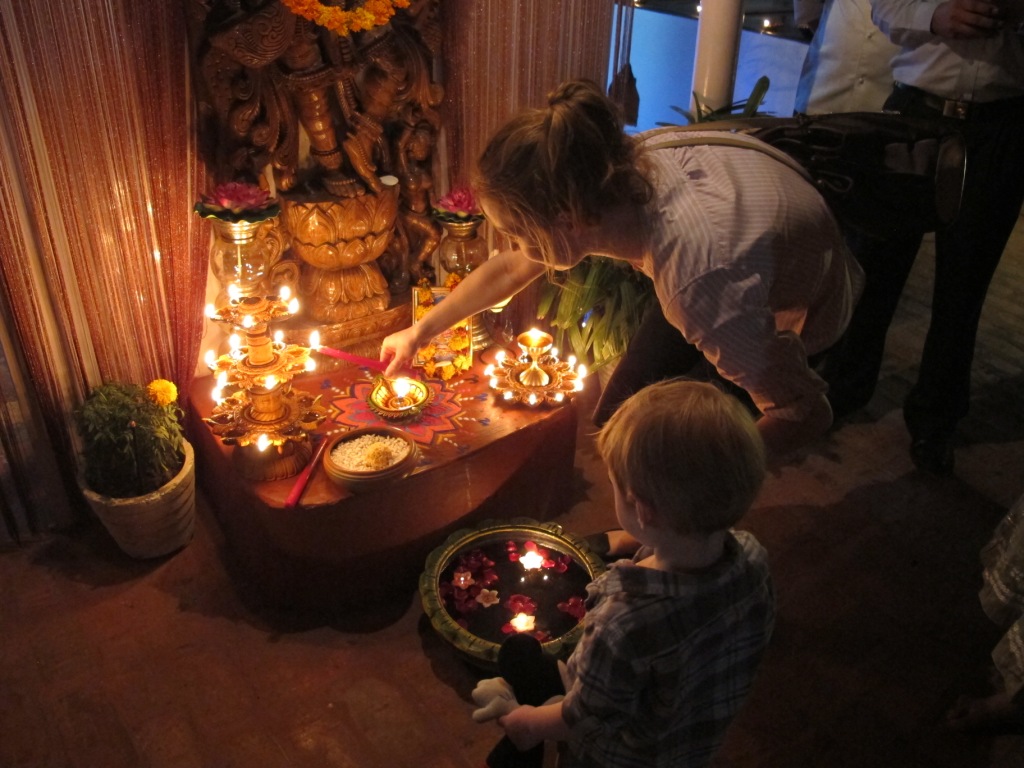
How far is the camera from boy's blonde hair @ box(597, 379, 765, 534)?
3.50 feet

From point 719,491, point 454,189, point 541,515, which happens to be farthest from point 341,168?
point 719,491

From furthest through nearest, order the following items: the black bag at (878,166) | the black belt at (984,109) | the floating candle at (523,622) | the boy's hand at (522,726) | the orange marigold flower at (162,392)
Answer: the black belt at (984,109)
the orange marigold flower at (162,392)
the floating candle at (523,622)
the black bag at (878,166)
the boy's hand at (522,726)

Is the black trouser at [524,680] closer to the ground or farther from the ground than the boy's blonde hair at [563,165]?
closer to the ground

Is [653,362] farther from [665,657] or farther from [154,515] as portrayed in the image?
[154,515]

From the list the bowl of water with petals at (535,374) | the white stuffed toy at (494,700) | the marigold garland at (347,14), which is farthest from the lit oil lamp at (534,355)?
the white stuffed toy at (494,700)

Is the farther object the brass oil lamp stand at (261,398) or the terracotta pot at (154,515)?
the terracotta pot at (154,515)

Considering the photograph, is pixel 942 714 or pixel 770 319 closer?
pixel 770 319

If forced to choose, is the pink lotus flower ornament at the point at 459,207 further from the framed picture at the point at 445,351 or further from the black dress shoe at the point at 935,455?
the black dress shoe at the point at 935,455

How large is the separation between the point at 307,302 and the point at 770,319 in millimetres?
1491

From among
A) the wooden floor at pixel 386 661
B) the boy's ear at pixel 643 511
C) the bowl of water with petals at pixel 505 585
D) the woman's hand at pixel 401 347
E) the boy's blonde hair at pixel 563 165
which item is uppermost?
the boy's blonde hair at pixel 563 165

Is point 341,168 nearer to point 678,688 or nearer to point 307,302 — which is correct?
point 307,302

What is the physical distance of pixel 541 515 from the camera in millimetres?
2406

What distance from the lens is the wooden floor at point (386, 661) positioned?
178cm

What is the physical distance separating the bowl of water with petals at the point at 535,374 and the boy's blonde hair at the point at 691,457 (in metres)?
1.19
